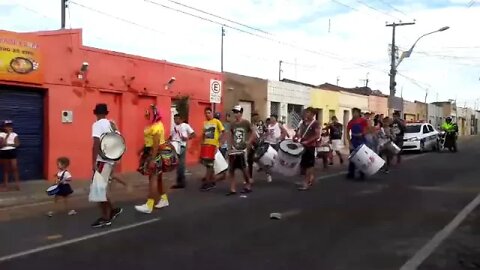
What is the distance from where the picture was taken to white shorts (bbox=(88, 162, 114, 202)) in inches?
343

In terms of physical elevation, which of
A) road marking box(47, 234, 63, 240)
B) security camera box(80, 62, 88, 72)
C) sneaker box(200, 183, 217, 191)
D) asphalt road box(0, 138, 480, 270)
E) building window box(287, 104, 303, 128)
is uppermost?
security camera box(80, 62, 88, 72)

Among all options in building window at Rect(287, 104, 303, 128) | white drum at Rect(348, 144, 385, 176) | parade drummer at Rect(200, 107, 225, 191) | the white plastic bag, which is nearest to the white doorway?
building window at Rect(287, 104, 303, 128)

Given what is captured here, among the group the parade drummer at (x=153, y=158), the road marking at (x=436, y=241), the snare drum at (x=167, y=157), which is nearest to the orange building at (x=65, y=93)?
the parade drummer at (x=153, y=158)

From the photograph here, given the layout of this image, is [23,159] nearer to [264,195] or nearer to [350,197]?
[264,195]

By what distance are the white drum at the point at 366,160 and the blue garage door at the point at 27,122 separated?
7.96 metres

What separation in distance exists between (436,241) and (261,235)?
7.24 ft

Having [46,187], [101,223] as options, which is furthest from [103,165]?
[46,187]

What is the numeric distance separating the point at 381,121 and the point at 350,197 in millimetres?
7322

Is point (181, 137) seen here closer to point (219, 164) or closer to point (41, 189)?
point (219, 164)

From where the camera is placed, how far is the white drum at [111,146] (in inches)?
347

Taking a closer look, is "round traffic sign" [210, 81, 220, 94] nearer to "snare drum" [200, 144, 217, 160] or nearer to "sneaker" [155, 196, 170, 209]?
"snare drum" [200, 144, 217, 160]

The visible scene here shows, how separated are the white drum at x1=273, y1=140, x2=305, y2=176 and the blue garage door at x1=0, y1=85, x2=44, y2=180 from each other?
6.32m

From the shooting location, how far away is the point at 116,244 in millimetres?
7562

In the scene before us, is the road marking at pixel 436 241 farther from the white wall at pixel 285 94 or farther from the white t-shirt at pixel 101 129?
the white wall at pixel 285 94
